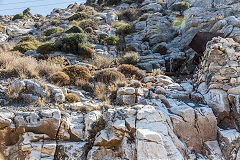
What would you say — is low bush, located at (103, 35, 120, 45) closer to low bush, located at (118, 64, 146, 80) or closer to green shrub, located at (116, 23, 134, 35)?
green shrub, located at (116, 23, 134, 35)

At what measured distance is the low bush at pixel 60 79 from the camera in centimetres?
795

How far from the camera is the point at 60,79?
26.3ft

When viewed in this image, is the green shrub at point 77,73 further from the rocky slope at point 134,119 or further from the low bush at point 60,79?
the rocky slope at point 134,119

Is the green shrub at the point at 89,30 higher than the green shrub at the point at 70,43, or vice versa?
the green shrub at the point at 89,30

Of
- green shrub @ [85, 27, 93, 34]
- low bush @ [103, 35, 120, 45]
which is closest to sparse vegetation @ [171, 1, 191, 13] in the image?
low bush @ [103, 35, 120, 45]

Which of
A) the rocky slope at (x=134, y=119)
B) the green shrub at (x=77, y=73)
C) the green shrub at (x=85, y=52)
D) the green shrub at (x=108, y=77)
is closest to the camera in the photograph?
the rocky slope at (x=134, y=119)

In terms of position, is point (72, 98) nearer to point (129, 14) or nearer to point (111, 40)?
point (111, 40)

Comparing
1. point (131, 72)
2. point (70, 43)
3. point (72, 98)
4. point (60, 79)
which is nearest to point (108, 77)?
point (131, 72)

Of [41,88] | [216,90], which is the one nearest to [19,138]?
[41,88]

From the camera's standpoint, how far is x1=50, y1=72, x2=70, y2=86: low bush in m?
7.95

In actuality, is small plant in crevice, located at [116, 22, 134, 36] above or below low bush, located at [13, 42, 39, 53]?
above

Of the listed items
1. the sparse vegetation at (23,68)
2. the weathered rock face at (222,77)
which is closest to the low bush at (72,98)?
the sparse vegetation at (23,68)

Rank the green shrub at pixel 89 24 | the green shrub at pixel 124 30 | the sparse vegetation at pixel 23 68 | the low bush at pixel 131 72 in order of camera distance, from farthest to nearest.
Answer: the green shrub at pixel 89 24, the green shrub at pixel 124 30, the low bush at pixel 131 72, the sparse vegetation at pixel 23 68

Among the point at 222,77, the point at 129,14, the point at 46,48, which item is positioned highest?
the point at 129,14
